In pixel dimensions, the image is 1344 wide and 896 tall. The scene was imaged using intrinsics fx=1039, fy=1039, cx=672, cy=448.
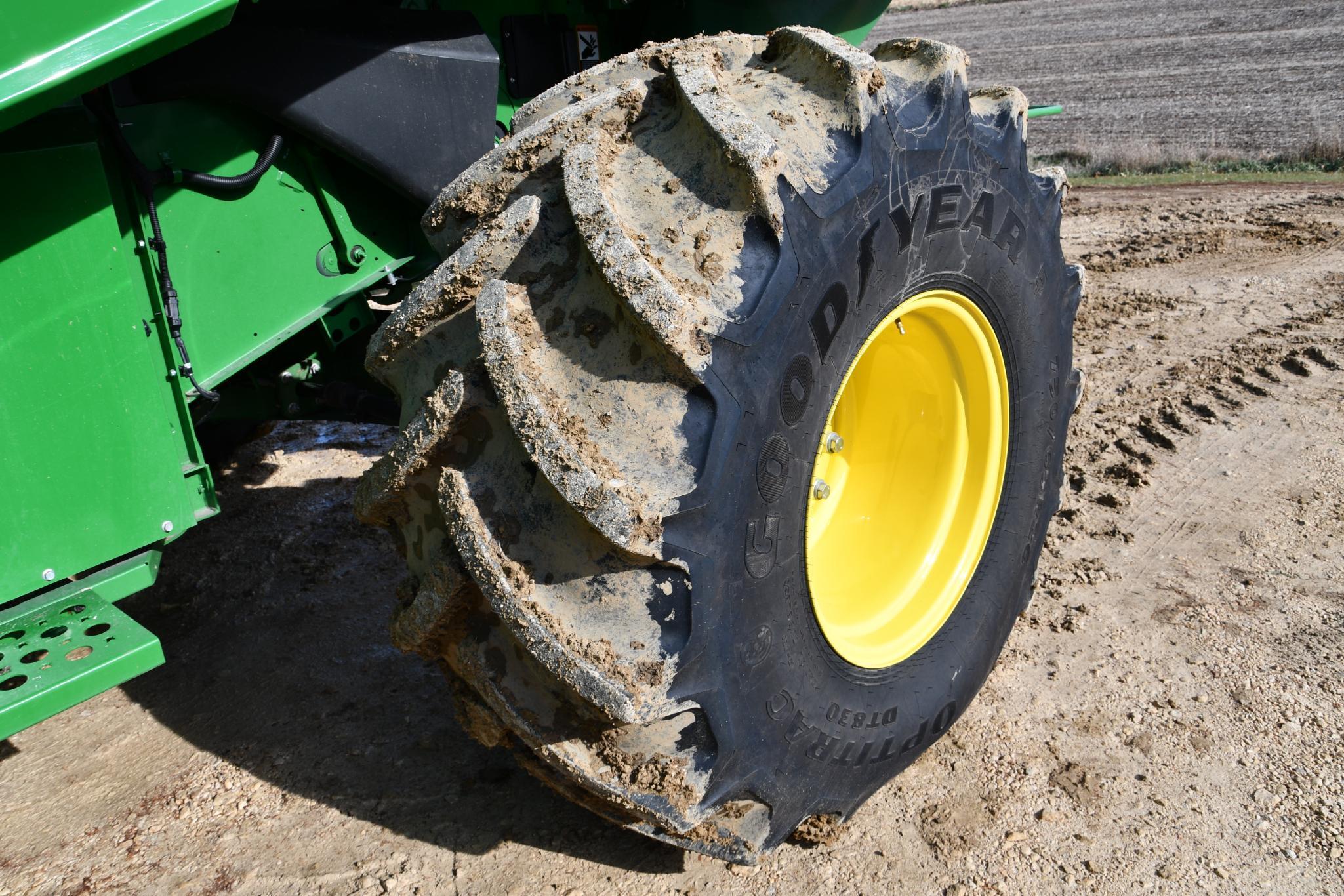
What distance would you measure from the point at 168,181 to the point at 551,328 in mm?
795

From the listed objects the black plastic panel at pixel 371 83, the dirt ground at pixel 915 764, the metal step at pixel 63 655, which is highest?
the black plastic panel at pixel 371 83

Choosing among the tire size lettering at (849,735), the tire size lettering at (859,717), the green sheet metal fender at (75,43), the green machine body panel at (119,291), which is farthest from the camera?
the tire size lettering at (859,717)

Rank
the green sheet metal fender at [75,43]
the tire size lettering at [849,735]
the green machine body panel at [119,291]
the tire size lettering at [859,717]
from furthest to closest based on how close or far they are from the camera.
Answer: the tire size lettering at [859,717]
the tire size lettering at [849,735]
the green machine body panel at [119,291]
the green sheet metal fender at [75,43]

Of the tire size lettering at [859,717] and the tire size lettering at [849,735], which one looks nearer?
the tire size lettering at [849,735]

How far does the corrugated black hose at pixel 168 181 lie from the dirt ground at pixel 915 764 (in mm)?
924

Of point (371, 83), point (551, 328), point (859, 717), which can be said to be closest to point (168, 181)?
point (371, 83)

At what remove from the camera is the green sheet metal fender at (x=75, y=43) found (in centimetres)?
119

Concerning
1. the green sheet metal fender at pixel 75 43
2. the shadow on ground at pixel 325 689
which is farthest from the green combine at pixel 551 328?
the shadow on ground at pixel 325 689

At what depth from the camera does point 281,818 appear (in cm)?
218

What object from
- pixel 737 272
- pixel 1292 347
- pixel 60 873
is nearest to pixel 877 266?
pixel 737 272

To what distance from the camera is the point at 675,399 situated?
59.0 inches

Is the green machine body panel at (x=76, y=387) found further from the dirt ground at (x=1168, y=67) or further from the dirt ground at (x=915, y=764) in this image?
the dirt ground at (x=1168, y=67)

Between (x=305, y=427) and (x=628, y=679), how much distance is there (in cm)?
314

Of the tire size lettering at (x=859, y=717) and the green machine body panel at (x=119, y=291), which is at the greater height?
the green machine body panel at (x=119, y=291)
